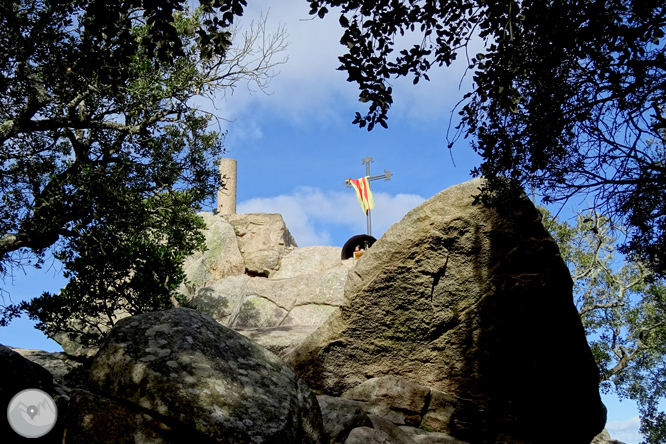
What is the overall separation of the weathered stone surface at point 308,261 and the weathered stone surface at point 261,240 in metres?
0.43

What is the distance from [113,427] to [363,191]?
2552 centimetres

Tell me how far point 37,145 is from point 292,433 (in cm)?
1163

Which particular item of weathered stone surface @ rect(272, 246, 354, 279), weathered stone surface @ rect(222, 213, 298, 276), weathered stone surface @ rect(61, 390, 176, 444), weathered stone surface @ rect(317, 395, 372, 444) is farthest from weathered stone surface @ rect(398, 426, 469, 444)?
weathered stone surface @ rect(222, 213, 298, 276)

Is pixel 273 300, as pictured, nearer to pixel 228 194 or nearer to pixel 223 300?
pixel 223 300

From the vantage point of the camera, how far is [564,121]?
7973mm

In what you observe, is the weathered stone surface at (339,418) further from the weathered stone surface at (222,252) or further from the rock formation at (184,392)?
the weathered stone surface at (222,252)

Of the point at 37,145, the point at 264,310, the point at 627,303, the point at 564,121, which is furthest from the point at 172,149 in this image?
the point at 627,303

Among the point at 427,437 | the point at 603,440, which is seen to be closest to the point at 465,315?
the point at 427,437

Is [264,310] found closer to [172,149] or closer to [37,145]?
[172,149]

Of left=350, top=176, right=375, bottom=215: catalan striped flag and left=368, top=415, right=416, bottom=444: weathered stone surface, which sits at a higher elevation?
left=350, top=176, right=375, bottom=215: catalan striped flag

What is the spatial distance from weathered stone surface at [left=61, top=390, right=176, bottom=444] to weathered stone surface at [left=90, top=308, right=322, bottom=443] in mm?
110

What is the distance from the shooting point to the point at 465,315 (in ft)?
33.9

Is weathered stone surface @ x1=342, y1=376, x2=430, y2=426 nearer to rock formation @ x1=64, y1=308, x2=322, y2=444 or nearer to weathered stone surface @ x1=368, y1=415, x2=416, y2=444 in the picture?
weathered stone surface @ x1=368, y1=415, x2=416, y2=444

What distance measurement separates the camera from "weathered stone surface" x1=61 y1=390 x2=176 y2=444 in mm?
5703
